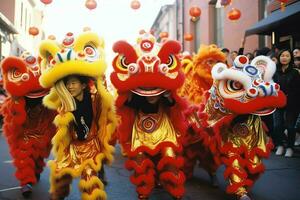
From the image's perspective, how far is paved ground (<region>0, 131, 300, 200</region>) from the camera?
14.3 ft

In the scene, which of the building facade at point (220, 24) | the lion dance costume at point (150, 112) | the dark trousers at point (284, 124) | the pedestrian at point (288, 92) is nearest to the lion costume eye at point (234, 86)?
the lion dance costume at point (150, 112)

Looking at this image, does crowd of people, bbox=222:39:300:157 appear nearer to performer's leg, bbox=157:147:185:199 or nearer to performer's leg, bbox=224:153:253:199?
performer's leg, bbox=224:153:253:199

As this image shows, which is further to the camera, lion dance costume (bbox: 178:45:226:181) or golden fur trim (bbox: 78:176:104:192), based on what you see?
lion dance costume (bbox: 178:45:226:181)

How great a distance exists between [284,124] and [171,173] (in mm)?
3781

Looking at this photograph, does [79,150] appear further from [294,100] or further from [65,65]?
[294,100]

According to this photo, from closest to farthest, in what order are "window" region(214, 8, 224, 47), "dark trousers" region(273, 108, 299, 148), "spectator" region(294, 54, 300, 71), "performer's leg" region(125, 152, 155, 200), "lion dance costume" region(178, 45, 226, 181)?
"performer's leg" region(125, 152, 155, 200) → "lion dance costume" region(178, 45, 226, 181) → "dark trousers" region(273, 108, 299, 148) → "spectator" region(294, 54, 300, 71) → "window" region(214, 8, 224, 47)

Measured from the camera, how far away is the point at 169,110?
3.95m

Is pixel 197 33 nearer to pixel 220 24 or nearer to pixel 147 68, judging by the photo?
pixel 220 24

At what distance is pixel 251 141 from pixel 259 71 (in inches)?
28.8

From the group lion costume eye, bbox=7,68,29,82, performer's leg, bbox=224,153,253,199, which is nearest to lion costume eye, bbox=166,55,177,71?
performer's leg, bbox=224,153,253,199

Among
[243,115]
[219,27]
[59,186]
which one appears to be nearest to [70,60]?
[59,186]

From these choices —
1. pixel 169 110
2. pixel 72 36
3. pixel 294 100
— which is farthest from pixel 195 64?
pixel 72 36

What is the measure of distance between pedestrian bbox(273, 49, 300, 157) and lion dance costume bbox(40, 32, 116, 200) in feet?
11.9

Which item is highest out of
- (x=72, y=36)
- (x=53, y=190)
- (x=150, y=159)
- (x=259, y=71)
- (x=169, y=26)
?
(x=169, y=26)
